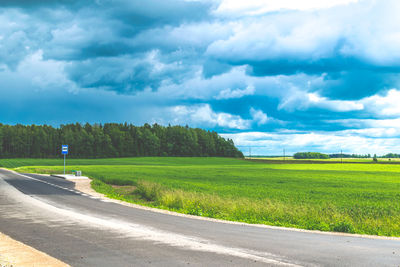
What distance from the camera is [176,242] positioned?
1055 centimetres

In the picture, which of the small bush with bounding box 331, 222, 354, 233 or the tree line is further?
the tree line

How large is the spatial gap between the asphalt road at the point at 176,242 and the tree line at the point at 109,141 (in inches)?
5834

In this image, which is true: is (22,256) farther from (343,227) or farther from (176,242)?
(343,227)

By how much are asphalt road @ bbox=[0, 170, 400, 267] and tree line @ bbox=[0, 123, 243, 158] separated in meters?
148

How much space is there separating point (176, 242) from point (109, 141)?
527 ft

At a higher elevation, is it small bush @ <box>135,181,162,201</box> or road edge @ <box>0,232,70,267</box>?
road edge @ <box>0,232,70,267</box>

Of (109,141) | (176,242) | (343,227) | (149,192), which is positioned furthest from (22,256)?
(109,141)

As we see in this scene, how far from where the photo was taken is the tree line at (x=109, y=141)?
16150 cm

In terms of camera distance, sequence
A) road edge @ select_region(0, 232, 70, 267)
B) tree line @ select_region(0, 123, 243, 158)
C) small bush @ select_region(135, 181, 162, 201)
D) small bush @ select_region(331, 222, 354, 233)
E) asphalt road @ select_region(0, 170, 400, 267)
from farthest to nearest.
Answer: tree line @ select_region(0, 123, 243, 158) → small bush @ select_region(135, 181, 162, 201) → small bush @ select_region(331, 222, 354, 233) → asphalt road @ select_region(0, 170, 400, 267) → road edge @ select_region(0, 232, 70, 267)

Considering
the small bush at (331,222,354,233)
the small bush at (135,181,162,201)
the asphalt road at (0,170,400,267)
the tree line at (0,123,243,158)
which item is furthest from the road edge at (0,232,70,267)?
the tree line at (0,123,243,158)

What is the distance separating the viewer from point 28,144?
162375 mm

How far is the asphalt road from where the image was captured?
865 centimetres

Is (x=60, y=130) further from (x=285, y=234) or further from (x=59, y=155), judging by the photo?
(x=285, y=234)

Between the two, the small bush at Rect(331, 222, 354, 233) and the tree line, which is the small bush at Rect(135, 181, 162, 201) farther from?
the tree line
